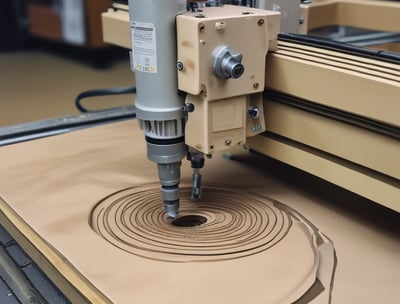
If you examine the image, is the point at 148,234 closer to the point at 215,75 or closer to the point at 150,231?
the point at 150,231

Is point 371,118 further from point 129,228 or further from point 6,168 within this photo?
point 6,168

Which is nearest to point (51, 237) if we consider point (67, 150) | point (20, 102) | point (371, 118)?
point (67, 150)

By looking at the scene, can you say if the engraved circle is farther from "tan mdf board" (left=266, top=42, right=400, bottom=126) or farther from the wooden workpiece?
"tan mdf board" (left=266, top=42, right=400, bottom=126)

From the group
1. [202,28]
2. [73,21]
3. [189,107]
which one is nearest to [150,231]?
[189,107]

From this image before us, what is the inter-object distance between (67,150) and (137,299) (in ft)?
1.78

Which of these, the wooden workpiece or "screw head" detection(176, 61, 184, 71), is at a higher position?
"screw head" detection(176, 61, 184, 71)

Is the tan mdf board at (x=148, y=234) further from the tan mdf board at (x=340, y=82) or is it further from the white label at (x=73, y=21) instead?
the white label at (x=73, y=21)

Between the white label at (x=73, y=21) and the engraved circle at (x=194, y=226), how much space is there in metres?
2.47

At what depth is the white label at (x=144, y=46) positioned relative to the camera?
728 millimetres

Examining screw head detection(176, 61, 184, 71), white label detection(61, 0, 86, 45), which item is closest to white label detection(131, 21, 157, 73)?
screw head detection(176, 61, 184, 71)

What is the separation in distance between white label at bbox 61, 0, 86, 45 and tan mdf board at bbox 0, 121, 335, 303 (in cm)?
225

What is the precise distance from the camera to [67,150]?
1.12m

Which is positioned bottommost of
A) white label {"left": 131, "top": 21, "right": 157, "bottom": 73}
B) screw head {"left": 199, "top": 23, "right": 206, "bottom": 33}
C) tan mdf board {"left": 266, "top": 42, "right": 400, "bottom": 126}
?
tan mdf board {"left": 266, "top": 42, "right": 400, "bottom": 126}

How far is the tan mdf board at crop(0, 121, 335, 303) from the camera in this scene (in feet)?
2.23
